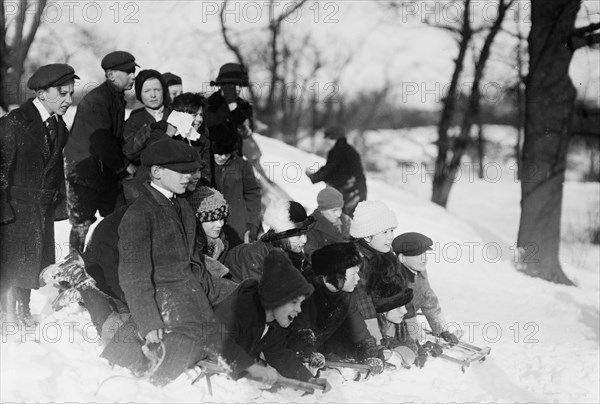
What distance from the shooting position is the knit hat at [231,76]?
6.04 m

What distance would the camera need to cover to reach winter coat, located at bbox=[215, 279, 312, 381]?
12.1 feet

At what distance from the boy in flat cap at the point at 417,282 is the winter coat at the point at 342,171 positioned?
272 centimetres

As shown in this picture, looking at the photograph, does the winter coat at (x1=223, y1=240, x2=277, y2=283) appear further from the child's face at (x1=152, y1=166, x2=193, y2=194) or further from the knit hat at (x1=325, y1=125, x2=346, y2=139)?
the knit hat at (x1=325, y1=125, x2=346, y2=139)

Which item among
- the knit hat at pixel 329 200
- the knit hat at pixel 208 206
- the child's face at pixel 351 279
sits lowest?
the child's face at pixel 351 279

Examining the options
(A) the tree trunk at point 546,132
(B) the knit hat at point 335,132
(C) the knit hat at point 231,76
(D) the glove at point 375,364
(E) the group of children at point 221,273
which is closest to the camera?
(E) the group of children at point 221,273

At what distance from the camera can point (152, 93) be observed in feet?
16.8

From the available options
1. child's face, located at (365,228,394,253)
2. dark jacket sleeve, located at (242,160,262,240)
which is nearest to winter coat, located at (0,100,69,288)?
dark jacket sleeve, located at (242,160,262,240)

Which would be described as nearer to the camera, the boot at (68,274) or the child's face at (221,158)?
the boot at (68,274)

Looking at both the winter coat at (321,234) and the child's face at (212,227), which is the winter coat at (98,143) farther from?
the winter coat at (321,234)

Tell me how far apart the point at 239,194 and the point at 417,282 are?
1670 millimetres

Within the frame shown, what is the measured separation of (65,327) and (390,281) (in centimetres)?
226

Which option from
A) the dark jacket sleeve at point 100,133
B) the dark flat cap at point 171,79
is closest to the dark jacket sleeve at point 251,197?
the dark flat cap at point 171,79

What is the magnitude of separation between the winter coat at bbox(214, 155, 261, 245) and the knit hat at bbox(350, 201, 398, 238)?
1066 millimetres

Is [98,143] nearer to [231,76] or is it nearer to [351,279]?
[231,76]
